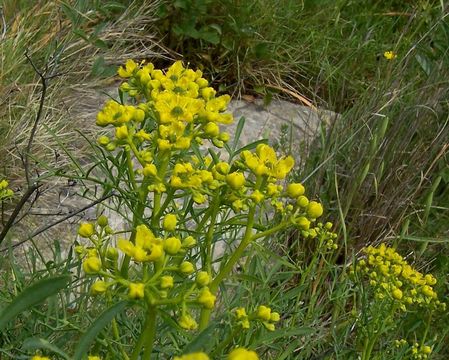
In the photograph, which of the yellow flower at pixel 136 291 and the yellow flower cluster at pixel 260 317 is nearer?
the yellow flower at pixel 136 291

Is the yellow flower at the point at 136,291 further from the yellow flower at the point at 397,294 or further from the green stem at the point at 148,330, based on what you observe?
the yellow flower at the point at 397,294

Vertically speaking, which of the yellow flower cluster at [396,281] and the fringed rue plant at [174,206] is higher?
the fringed rue plant at [174,206]

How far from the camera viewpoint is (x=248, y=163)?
3.43ft

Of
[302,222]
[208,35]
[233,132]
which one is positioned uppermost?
[302,222]

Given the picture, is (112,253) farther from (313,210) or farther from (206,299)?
(313,210)

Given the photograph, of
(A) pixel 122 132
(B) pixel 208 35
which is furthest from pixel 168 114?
(B) pixel 208 35

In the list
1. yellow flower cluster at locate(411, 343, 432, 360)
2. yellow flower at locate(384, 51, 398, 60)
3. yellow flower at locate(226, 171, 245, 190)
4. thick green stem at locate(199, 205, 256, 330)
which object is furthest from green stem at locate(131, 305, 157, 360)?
yellow flower at locate(384, 51, 398, 60)

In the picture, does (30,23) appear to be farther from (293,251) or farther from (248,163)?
(248,163)

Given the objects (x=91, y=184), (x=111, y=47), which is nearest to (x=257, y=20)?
(x=111, y=47)

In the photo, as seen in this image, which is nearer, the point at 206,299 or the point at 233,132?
the point at 206,299

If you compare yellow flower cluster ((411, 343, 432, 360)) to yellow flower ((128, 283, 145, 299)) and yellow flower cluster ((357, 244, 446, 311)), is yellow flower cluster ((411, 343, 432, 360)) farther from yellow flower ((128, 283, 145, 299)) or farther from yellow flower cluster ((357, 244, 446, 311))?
yellow flower ((128, 283, 145, 299))

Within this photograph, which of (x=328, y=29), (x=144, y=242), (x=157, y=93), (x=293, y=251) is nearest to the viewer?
(x=144, y=242)

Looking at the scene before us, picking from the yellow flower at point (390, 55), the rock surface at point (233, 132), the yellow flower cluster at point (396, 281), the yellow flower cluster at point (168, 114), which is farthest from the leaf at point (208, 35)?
the yellow flower cluster at point (168, 114)

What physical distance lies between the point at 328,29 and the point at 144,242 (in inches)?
114
